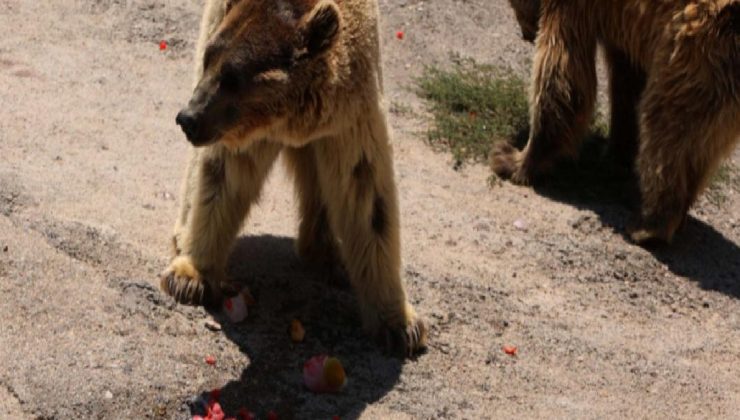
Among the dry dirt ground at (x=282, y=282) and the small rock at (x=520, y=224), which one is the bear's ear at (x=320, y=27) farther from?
the small rock at (x=520, y=224)

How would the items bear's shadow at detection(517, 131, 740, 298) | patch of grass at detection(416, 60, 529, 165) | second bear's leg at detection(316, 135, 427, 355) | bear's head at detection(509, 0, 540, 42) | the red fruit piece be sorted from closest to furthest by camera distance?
the red fruit piece → second bear's leg at detection(316, 135, 427, 355) → bear's shadow at detection(517, 131, 740, 298) → bear's head at detection(509, 0, 540, 42) → patch of grass at detection(416, 60, 529, 165)

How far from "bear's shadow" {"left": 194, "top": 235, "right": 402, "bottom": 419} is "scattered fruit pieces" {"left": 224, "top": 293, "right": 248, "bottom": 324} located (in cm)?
4

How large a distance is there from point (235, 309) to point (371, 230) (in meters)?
0.82

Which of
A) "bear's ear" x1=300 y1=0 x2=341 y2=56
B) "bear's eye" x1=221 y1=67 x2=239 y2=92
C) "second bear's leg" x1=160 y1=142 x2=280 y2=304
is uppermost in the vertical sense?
"bear's ear" x1=300 y1=0 x2=341 y2=56

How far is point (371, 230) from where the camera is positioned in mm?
6543

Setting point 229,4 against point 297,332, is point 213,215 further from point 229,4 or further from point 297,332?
point 229,4

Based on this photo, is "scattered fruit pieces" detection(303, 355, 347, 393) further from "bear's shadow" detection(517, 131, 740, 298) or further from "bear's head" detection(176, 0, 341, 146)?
"bear's shadow" detection(517, 131, 740, 298)

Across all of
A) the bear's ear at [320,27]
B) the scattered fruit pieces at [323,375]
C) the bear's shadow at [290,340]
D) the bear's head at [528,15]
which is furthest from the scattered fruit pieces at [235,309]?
the bear's head at [528,15]

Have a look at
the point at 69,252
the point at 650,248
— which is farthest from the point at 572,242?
the point at 69,252

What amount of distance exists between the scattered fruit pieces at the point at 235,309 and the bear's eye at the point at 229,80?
4.08 feet

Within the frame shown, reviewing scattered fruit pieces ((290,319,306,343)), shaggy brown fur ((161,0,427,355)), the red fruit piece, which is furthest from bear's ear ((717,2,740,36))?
the red fruit piece

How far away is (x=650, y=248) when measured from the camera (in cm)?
880

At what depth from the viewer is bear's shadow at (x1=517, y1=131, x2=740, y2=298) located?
8.67 meters

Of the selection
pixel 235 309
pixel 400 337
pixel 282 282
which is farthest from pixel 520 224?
pixel 235 309
